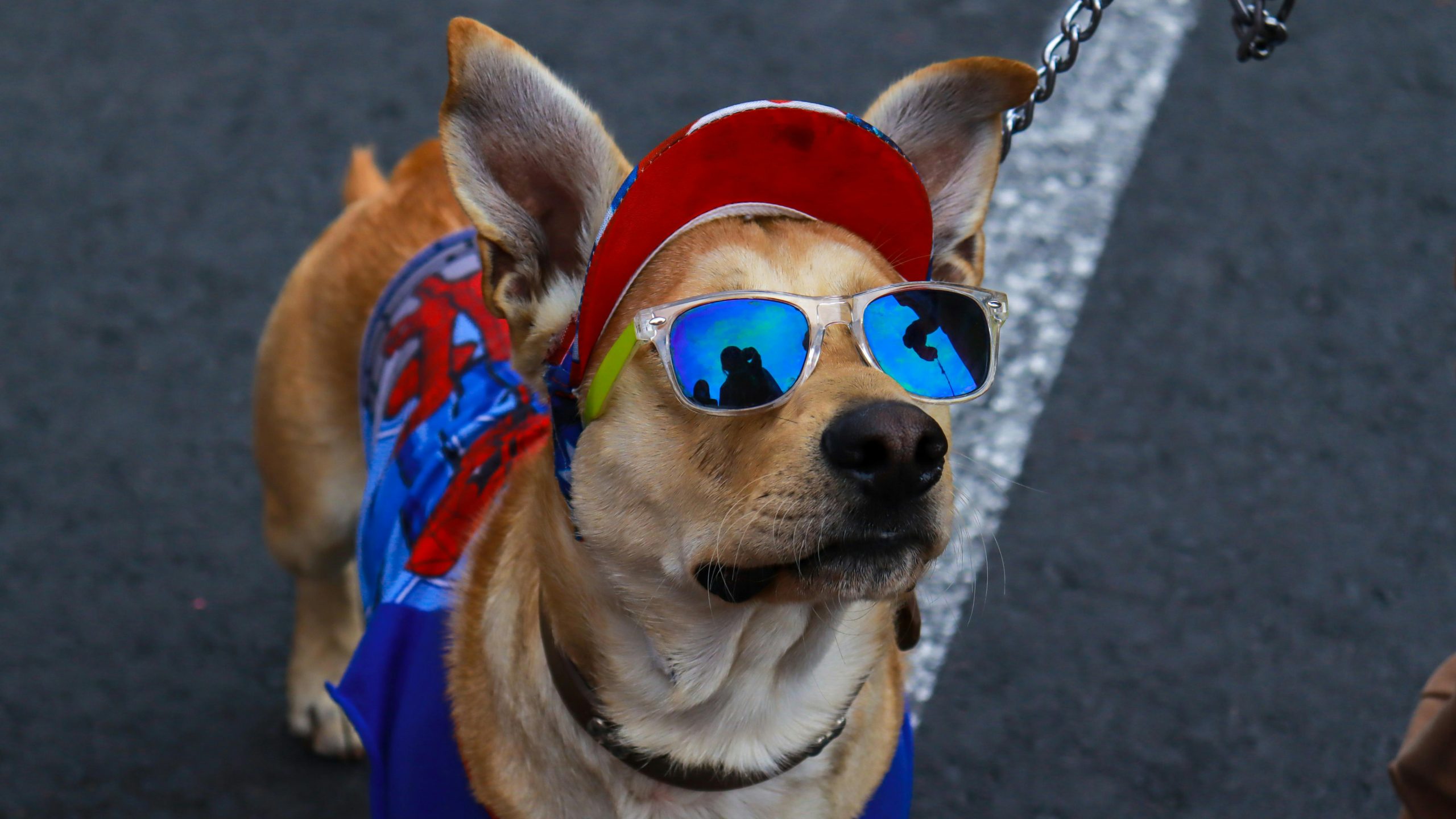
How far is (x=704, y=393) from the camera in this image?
187 centimetres

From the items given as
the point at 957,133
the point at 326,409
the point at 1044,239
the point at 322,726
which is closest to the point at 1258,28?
the point at 957,133

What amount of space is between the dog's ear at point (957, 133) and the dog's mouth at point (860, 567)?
0.58m

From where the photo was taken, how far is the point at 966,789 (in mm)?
3188

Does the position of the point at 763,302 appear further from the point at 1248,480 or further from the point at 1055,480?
the point at 1248,480

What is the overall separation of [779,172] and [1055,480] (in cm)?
212

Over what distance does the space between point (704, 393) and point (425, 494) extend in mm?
945

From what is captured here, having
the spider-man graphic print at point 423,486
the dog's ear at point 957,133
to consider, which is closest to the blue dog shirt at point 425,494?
the spider-man graphic print at point 423,486

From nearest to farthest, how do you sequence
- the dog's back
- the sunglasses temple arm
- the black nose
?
the black nose < the sunglasses temple arm < the dog's back

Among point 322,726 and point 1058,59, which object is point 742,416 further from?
point 322,726

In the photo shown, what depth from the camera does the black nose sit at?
1.73m

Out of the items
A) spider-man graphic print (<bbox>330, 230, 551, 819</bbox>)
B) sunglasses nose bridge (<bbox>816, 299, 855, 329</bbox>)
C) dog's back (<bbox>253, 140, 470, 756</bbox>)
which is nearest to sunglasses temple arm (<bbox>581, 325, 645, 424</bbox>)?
sunglasses nose bridge (<bbox>816, 299, 855, 329</bbox>)

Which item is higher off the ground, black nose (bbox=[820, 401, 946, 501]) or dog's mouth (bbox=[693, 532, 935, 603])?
black nose (bbox=[820, 401, 946, 501])

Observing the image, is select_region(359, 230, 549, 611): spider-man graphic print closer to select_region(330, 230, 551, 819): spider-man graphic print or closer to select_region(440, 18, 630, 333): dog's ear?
select_region(330, 230, 551, 819): spider-man graphic print

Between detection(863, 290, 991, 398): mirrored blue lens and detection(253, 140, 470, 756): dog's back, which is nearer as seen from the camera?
detection(863, 290, 991, 398): mirrored blue lens
